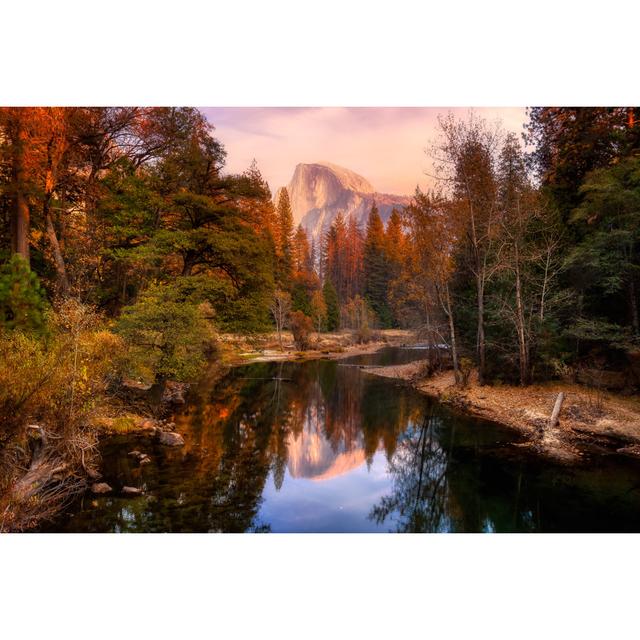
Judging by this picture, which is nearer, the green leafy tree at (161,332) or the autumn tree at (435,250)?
the green leafy tree at (161,332)

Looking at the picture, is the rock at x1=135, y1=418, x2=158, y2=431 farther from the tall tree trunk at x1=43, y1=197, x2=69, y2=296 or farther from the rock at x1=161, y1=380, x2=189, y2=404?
the tall tree trunk at x1=43, y1=197, x2=69, y2=296

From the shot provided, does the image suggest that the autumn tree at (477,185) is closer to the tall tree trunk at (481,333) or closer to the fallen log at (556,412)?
the tall tree trunk at (481,333)

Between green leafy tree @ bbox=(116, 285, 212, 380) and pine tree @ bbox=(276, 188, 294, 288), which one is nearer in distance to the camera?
green leafy tree @ bbox=(116, 285, 212, 380)

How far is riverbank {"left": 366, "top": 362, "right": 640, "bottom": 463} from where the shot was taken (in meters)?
8.34

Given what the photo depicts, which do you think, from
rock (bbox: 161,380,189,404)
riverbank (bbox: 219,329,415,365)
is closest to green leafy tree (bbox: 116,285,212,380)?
rock (bbox: 161,380,189,404)

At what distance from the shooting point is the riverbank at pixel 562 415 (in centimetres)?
834

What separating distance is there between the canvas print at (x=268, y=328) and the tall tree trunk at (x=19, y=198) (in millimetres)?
43

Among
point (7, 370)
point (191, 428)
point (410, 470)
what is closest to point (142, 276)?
point (191, 428)

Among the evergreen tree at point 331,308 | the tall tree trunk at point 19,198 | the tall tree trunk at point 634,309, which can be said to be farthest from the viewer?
the evergreen tree at point 331,308

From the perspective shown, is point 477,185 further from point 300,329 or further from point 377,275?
point 377,275

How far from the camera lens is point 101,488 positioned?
618 cm

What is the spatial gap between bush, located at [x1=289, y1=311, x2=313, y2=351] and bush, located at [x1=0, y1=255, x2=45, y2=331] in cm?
2094

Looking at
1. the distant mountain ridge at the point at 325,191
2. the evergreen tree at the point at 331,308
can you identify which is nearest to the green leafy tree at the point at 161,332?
the distant mountain ridge at the point at 325,191

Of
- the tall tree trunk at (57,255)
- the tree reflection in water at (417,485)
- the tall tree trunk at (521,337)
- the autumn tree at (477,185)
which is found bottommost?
the tree reflection in water at (417,485)
